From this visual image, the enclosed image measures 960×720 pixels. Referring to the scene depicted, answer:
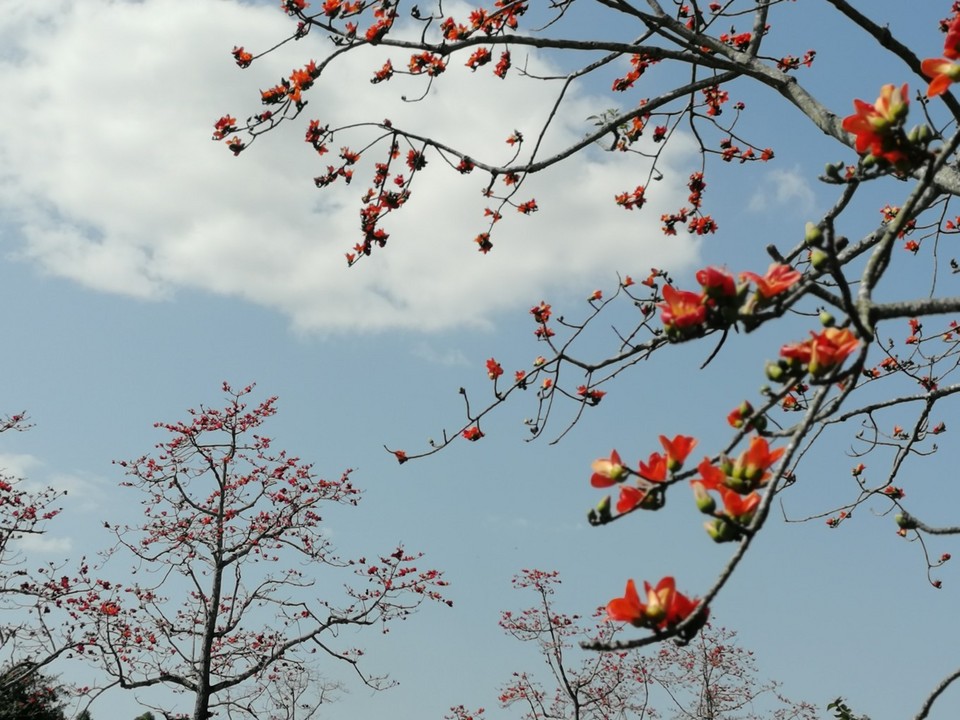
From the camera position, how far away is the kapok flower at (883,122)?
130 cm

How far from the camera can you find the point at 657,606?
3.98ft

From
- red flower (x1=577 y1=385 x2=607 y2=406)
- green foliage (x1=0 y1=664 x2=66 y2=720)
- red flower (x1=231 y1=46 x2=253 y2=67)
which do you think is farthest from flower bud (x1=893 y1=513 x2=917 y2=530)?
green foliage (x1=0 y1=664 x2=66 y2=720)

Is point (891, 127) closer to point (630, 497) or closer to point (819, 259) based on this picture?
point (819, 259)

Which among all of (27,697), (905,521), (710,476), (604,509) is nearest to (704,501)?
(710,476)

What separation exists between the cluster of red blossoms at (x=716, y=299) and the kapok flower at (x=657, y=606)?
1.28 feet

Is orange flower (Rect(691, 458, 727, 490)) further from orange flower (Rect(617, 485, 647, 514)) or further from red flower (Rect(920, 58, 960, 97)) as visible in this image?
red flower (Rect(920, 58, 960, 97))

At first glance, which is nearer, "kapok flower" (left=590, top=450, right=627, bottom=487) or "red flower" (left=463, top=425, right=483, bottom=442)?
"kapok flower" (left=590, top=450, right=627, bottom=487)

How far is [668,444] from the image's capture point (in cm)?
136

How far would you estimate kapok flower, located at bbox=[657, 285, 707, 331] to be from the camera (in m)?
1.31

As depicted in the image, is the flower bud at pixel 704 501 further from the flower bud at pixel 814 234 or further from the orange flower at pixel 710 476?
the flower bud at pixel 814 234

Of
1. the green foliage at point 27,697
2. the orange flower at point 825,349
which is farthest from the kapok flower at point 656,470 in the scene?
the green foliage at point 27,697

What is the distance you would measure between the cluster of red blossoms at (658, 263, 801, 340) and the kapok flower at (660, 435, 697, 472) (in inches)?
6.5

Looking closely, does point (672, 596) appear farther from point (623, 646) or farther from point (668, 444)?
point (668, 444)

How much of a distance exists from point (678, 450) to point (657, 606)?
0.85 feet
